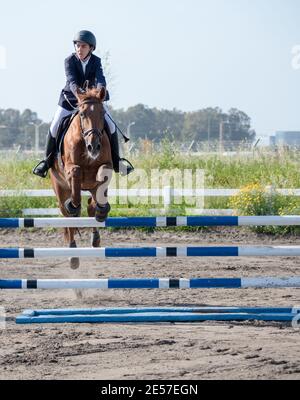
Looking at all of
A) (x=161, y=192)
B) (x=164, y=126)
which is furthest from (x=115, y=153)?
(x=164, y=126)

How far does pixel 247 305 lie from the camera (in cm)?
678

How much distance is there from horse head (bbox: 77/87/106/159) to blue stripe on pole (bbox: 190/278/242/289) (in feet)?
5.15

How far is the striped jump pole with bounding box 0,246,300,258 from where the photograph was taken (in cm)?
602

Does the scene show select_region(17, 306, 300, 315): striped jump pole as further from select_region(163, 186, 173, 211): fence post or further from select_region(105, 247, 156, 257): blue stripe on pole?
select_region(163, 186, 173, 211): fence post

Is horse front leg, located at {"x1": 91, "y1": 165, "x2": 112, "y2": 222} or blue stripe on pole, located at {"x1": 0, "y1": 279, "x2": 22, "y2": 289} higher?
horse front leg, located at {"x1": 91, "y1": 165, "x2": 112, "y2": 222}

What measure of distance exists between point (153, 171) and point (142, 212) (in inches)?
79.4

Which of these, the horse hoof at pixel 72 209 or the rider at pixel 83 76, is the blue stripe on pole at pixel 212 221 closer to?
the horse hoof at pixel 72 209

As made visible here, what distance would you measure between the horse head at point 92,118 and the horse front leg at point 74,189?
1.04 feet

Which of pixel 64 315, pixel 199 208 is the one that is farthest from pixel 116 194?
pixel 64 315

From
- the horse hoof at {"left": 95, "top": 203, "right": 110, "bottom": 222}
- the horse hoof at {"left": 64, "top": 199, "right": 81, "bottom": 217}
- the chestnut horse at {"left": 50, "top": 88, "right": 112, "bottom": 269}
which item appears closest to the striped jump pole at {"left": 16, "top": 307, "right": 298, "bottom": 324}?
the horse hoof at {"left": 95, "top": 203, "right": 110, "bottom": 222}

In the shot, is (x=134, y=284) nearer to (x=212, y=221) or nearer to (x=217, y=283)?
(x=217, y=283)

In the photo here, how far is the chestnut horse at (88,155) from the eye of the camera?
6828 millimetres

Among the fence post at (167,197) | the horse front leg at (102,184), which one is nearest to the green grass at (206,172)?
the fence post at (167,197)
